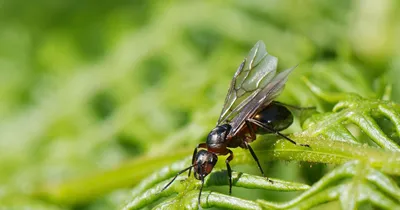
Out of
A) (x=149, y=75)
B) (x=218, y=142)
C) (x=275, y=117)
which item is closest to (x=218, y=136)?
(x=218, y=142)

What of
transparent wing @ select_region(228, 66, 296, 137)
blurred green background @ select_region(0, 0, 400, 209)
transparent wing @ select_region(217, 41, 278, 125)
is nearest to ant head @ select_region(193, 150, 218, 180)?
transparent wing @ select_region(228, 66, 296, 137)

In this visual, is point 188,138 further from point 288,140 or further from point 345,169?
point 345,169

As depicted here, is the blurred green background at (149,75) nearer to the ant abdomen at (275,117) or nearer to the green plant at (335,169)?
the ant abdomen at (275,117)

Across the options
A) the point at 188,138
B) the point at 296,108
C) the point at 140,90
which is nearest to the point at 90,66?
the point at 140,90

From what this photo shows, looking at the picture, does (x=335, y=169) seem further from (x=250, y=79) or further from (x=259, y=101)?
(x=250, y=79)

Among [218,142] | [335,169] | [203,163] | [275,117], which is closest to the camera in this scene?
[335,169]

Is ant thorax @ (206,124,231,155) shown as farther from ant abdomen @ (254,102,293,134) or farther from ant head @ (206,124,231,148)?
ant abdomen @ (254,102,293,134)

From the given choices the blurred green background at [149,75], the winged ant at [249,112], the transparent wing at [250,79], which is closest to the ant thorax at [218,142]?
the winged ant at [249,112]
